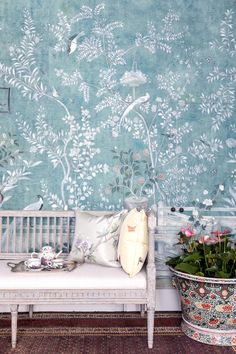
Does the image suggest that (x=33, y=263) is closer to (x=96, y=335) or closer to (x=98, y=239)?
(x=98, y=239)

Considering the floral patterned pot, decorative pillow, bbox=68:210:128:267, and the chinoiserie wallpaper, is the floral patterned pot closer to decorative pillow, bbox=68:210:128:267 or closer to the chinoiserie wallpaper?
decorative pillow, bbox=68:210:128:267

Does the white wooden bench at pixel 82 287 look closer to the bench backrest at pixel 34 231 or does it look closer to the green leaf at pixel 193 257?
the green leaf at pixel 193 257

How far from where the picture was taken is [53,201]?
349cm

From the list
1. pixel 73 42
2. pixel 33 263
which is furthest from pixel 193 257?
pixel 73 42

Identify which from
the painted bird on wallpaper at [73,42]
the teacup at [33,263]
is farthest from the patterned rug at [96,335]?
the painted bird on wallpaper at [73,42]

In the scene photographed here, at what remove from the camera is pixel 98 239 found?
3053mm

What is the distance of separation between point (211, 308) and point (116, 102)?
172 cm

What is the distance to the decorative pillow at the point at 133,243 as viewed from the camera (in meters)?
2.86

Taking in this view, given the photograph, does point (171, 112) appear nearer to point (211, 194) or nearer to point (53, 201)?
point (211, 194)

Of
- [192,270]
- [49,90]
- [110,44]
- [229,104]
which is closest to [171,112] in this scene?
[229,104]

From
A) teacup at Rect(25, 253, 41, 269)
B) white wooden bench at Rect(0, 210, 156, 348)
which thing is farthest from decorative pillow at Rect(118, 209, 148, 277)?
teacup at Rect(25, 253, 41, 269)

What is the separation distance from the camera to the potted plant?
2.82 metres

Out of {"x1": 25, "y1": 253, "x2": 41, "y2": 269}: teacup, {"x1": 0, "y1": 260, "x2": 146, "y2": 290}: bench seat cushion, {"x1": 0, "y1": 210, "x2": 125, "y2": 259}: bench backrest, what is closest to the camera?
{"x1": 0, "y1": 260, "x2": 146, "y2": 290}: bench seat cushion

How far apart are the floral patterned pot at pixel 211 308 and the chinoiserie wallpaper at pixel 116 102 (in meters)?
0.85
